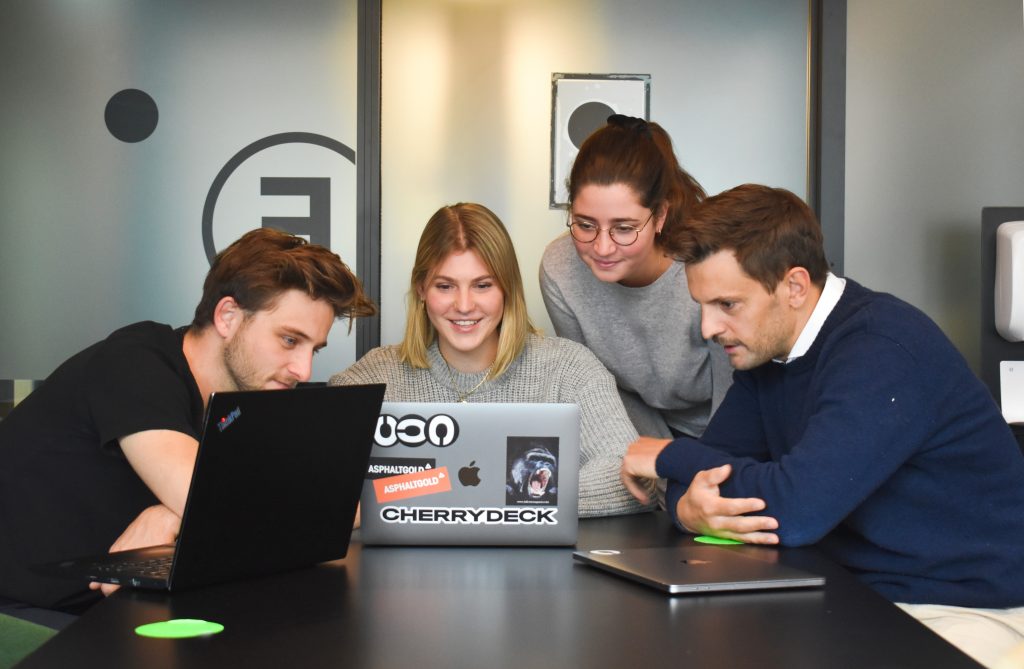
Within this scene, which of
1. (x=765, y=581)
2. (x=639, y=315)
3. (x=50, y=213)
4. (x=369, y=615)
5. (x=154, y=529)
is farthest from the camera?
(x=50, y=213)

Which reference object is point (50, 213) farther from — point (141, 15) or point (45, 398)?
point (45, 398)

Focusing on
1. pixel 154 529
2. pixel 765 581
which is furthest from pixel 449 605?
pixel 154 529

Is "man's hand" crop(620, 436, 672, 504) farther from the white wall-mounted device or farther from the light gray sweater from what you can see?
the white wall-mounted device

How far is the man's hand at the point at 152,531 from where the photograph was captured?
155 cm

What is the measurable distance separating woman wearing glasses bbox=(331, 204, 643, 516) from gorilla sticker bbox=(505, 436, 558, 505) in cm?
59

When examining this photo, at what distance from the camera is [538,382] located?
2.27 meters

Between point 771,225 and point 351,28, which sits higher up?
point 351,28

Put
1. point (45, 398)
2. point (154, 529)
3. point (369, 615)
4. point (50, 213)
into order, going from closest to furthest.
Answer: point (369, 615), point (154, 529), point (45, 398), point (50, 213)

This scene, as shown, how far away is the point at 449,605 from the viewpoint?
1.19 metres

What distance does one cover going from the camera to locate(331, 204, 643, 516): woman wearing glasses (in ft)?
7.32

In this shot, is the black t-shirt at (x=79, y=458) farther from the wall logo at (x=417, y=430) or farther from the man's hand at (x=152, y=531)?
the wall logo at (x=417, y=430)

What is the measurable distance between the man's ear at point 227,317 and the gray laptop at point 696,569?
734 mm

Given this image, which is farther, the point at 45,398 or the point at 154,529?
the point at 45,398

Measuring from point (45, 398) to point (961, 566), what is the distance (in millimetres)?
1422
